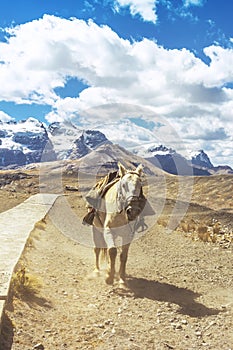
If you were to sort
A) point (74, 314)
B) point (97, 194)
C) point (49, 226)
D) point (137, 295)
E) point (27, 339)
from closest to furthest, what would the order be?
point (27, 339), point (74, 314), point (137, 295), point (97, 194), point (49, 226)

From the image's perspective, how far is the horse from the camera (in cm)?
898

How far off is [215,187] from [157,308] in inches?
2911

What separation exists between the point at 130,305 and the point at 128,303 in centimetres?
12

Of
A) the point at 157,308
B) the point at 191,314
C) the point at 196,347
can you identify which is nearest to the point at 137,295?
the point at 157,308

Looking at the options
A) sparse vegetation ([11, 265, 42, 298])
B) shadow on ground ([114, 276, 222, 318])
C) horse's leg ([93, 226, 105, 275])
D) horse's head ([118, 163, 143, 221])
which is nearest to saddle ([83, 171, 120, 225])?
horse's leg ([93, 226, 105, 275])

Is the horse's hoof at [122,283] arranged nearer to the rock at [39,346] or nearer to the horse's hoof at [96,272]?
the horse's hoof at [96,272]

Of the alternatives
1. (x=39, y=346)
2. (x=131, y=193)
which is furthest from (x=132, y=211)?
(x=39, y=346)

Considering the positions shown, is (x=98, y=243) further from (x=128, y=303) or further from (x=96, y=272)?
(x=128, y=303)

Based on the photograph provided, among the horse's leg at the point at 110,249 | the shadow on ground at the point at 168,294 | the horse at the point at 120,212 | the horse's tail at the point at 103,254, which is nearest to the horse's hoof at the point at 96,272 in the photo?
the horse at the point at 120,212

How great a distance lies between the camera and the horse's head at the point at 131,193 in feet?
29.1

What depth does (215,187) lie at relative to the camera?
80.3m

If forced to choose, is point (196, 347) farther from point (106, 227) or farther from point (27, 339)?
point (106, 227)

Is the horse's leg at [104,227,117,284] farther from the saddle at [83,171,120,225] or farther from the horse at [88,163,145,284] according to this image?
the saddle at [83,171,120,225]

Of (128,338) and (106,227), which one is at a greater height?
(106,227)
